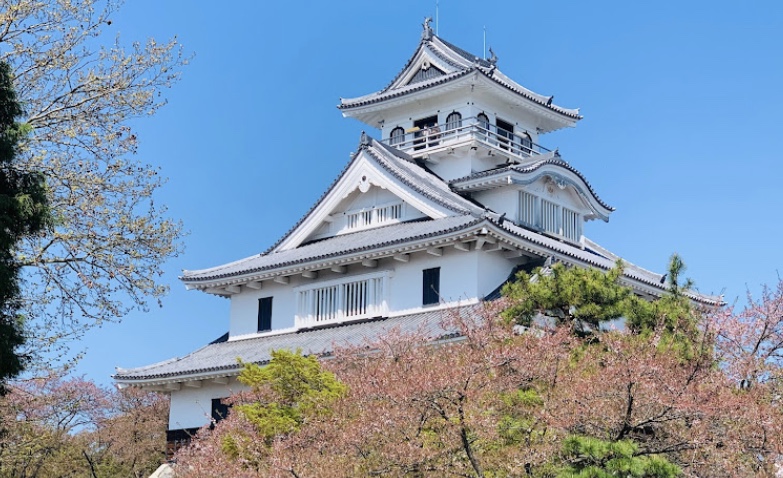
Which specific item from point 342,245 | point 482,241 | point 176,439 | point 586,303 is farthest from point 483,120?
point 586,303

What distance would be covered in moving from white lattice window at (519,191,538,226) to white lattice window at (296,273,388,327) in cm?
470

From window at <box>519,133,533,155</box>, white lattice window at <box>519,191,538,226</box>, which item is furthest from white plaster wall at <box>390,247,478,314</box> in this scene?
window at <box>519,133,533,155</box>

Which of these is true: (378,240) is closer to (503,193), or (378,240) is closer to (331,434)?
(503,193)

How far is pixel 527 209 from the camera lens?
32688mm

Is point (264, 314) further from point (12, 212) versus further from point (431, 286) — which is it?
point (12, 212)

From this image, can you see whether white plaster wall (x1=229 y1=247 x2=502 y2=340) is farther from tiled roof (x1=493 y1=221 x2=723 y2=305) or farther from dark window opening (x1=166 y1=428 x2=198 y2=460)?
dark window opening (x1=166 y1=428 x2=198 y2=460)

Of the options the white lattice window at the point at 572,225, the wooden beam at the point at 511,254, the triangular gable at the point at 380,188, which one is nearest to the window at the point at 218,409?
the triangular gable at the point at 380,188

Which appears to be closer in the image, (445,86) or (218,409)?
(218,409)

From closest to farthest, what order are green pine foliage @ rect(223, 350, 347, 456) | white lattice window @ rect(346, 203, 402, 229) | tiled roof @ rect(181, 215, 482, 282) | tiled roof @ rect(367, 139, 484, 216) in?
green pine foliage @ rect(223, 350, 347, 456) → tiled roof @ rect(181, 215, 482, 282) → tiled roof @ rect(367, 139, 484, 216) → white lattice window @ rect(346, 203, 402, 229)

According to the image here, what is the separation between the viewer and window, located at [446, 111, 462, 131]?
3673 centimetres

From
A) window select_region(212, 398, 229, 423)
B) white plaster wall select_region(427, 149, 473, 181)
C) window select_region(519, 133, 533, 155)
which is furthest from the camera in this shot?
window select_region(519, 133, 533, 155)

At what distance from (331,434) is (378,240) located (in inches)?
526

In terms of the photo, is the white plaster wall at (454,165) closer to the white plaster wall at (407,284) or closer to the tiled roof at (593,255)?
the tiled roof at (593,255)

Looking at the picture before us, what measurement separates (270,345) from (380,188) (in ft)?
18.8
